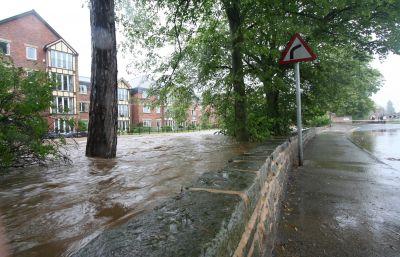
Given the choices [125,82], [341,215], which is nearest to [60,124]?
[341,215]

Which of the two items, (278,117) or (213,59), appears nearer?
(213,59)

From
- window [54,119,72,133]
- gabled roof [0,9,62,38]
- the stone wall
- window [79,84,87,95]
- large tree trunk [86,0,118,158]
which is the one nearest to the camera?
the stone wall

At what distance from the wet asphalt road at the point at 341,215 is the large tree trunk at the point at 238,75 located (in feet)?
9.17

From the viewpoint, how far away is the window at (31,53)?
31.9 meters

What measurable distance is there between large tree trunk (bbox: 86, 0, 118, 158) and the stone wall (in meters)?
3.81

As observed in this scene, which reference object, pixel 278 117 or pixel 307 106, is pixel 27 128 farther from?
pixel 307 106

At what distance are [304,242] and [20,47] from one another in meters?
35.8

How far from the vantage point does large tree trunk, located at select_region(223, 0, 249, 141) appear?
27.9 feet

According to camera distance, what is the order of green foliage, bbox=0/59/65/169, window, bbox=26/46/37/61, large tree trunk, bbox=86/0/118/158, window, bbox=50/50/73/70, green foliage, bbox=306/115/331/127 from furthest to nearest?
1. window, bbox=50/50/73/70
2. window, bbox=26/46/37/61
3. green foliage, bbox=306/115/331/127
4. large tree trunk, bbox=86/0/118/158
5. green foliage, bbox=0/59/65/169

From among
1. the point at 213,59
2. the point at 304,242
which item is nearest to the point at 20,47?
the point at 213,59

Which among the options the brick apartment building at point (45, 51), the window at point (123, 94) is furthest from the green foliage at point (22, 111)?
the window at point (123, 94)

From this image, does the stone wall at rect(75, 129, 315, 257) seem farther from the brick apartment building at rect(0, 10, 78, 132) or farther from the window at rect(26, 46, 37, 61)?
the window at rect(26, 46, 37, 61)

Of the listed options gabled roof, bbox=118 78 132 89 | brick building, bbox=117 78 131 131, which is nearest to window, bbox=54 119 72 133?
brick building, bbox=117 78 131 131

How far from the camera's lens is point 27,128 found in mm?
4047
